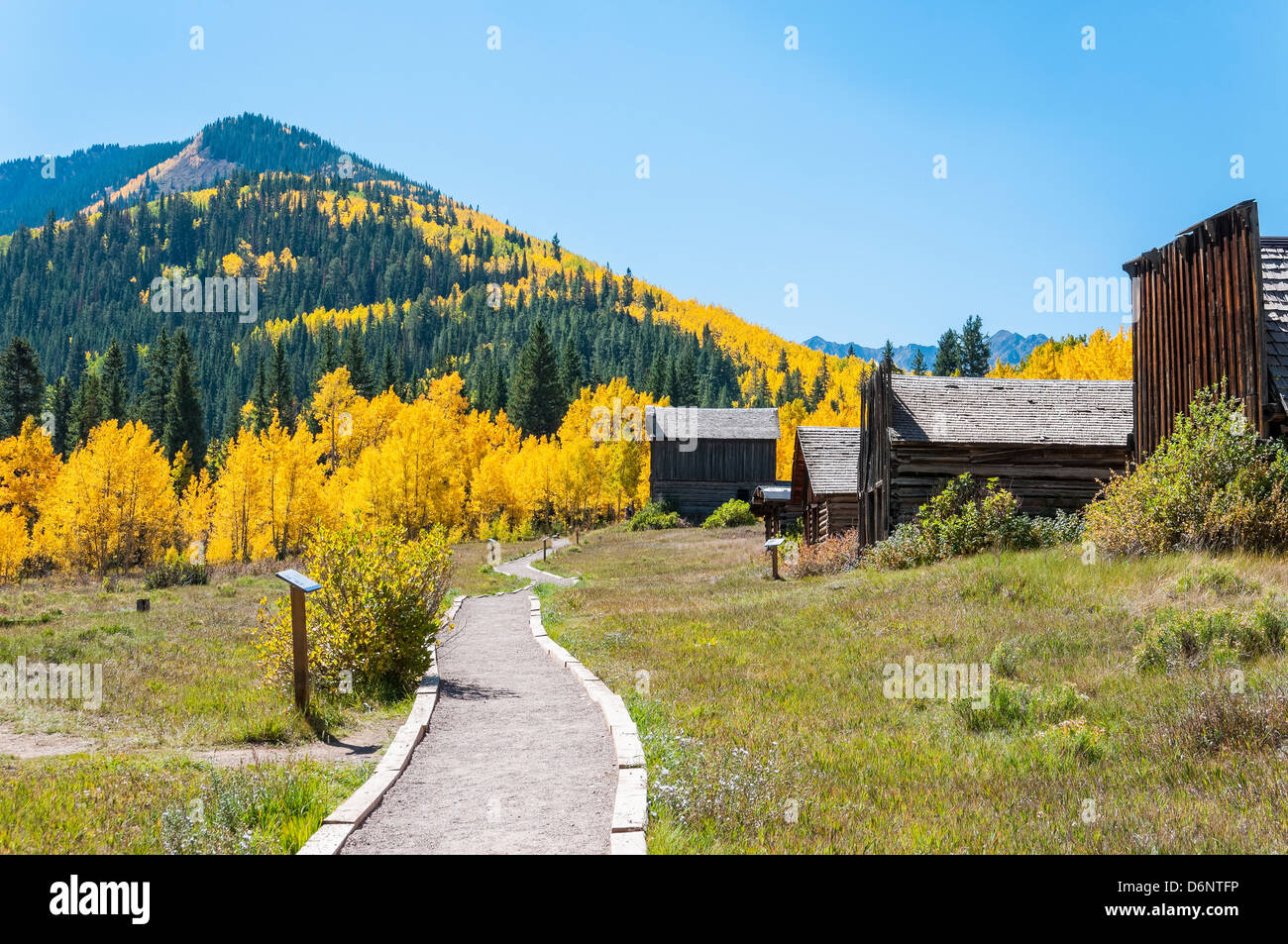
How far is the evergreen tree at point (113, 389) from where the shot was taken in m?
71.0

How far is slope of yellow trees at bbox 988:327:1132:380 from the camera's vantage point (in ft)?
193

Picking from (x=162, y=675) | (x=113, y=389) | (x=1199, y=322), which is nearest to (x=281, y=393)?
(x=113, y=389)

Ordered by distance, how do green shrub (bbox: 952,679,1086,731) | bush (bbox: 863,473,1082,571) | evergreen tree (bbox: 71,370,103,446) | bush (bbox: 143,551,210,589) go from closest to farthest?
green shrub (bbox: 952,679,1086,731) → bush (bbox: 863,473,1082,571) → bush (bbox: 143,551,210,589) → evergreen tree (bbox: 71,370,103,446)

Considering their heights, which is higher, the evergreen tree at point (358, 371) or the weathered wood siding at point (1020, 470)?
the evergreen tree at point (358, 371)

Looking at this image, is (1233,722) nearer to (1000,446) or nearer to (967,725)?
(967,725)

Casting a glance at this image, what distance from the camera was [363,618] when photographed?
1191 centimetres

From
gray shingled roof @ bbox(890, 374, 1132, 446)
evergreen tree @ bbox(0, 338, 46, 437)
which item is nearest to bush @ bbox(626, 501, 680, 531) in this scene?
gray shingled roof @ bbox(890, 374, 1132, 446)

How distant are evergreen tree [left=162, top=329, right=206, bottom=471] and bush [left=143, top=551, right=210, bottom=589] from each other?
4281cm

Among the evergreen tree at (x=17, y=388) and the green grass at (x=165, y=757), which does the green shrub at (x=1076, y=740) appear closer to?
the green grass at (x=165, y=757)

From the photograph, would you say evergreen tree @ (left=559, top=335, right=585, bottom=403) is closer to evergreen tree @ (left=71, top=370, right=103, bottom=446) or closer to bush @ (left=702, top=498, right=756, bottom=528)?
bush @ (left=702, top=498, right=756, bottom=528)

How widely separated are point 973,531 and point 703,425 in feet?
139

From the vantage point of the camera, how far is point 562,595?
2508cm

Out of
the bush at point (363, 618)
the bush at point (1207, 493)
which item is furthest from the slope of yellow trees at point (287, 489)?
the bush at point (1207, 493)
